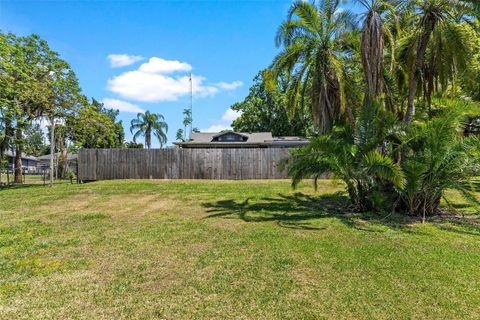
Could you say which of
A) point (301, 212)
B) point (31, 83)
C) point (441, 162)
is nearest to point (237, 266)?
point (301, 212)

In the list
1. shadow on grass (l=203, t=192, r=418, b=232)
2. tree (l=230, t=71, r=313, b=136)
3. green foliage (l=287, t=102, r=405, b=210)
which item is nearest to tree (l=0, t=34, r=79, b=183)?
shadow on grass (l=203, t=192, r=418, b=232)

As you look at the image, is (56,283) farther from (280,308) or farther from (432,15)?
(432,15)

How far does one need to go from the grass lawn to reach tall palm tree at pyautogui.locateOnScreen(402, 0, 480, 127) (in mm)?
4489

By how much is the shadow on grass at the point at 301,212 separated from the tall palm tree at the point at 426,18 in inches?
116

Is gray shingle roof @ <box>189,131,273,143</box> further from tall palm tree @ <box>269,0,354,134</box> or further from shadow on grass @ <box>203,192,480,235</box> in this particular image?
shadow on grass @ <box>203,192,480,235</box>

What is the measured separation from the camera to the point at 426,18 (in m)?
8.81

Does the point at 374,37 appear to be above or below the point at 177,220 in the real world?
above

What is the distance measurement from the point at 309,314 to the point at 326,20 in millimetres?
9192

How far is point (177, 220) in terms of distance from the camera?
8.05 m

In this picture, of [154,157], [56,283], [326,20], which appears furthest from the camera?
[154,157]

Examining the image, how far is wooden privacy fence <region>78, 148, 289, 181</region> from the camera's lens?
682 inches

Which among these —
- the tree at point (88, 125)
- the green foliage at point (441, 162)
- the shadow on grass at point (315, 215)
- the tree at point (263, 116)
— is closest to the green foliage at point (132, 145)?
the tree at point (263, 116)

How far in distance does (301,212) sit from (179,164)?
396 inches

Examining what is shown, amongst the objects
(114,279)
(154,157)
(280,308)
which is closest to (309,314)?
(280,308)
